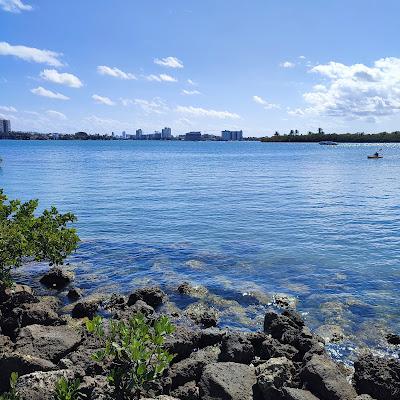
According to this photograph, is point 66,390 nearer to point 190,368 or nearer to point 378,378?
point 190,368

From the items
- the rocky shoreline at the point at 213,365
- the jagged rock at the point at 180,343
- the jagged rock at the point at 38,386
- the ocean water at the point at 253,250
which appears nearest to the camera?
the jagged rock at the point at 38,386

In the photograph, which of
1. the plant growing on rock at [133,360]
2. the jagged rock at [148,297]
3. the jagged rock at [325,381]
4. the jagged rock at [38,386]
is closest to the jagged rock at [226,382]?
the jagged rock at [325,381]

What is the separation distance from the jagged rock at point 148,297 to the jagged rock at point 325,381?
836 cm

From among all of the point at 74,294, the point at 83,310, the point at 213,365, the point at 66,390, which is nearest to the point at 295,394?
the point at 213,365

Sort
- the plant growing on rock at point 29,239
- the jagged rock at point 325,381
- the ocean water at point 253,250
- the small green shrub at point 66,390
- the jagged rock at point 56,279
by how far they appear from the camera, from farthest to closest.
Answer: the jagged rock at point 56,279 < the ocean water at point 253,250 < the plant growing on rock at point 29,239 < the jagged rock at point 325,381 < the small green shrub at point 66,390

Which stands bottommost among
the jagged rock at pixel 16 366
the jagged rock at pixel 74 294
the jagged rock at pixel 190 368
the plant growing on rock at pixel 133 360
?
the jagged rock at pixel 74 294

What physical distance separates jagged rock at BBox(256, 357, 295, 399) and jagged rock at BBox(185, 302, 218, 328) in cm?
486

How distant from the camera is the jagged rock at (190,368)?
12.2m

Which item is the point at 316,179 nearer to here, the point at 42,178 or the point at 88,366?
the point at 42,178

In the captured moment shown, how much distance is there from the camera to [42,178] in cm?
7456

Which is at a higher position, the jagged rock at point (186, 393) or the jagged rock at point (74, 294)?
the jagged rock at point (186, 393)

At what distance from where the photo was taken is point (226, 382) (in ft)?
37.5

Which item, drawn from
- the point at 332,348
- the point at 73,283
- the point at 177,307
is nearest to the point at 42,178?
the point at 73,283

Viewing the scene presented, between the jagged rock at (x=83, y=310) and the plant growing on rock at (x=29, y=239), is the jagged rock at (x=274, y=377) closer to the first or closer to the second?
the jagged rock at (x=83, y=310)
